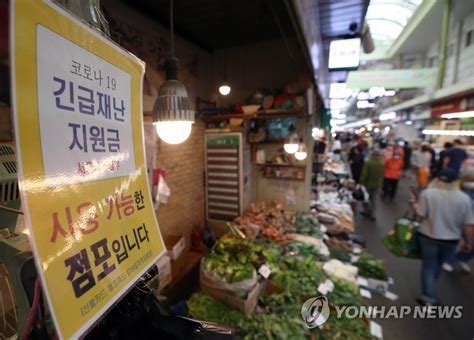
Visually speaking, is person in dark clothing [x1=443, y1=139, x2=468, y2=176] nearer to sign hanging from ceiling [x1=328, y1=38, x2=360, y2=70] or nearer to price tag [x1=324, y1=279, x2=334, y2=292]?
sign hanging from ceiling [x1=328, y1=38, x2=360, y2=70]

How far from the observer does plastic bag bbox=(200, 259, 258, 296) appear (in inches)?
99.7

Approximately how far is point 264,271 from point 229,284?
20.0 inches

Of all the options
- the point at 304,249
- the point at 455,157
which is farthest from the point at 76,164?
the point at 455,157

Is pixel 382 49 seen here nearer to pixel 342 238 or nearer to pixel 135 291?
pixel 342 238

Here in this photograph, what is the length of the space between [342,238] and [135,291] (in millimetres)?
4729

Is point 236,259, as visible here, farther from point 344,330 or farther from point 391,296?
point 391,296

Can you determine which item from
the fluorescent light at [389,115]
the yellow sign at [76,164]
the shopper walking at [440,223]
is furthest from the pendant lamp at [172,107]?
the fluorescent light at [389,115]

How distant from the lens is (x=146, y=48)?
3428 mm

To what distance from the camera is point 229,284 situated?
2.56 meters

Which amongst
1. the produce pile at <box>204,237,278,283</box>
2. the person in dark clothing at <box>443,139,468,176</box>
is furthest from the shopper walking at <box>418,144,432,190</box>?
the produce pile at <box>204,237,278,283</box>

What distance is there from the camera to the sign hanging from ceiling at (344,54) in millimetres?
3600

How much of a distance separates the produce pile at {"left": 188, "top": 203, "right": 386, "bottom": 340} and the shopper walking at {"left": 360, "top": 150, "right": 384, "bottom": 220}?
2.63 meters

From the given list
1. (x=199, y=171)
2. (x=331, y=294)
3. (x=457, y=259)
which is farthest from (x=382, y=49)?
(x=331, y=294)

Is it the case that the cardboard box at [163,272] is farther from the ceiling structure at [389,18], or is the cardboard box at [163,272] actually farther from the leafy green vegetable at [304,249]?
the ceiling structure at [389,18]
